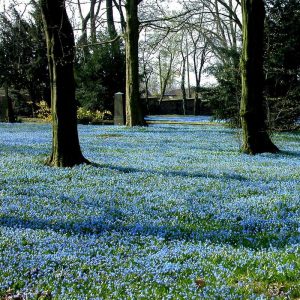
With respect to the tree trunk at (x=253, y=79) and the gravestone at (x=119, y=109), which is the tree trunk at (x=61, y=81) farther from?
the gravestone at (x=119, y=109)

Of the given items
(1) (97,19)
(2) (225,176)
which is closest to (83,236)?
(2) (225,176)

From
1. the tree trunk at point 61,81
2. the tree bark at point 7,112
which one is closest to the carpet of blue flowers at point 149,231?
the tree trunk at point 61,81

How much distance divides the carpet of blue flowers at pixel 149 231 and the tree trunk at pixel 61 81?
56cm

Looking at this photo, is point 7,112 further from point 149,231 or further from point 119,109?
point 149,231

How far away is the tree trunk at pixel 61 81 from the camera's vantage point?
9.48m

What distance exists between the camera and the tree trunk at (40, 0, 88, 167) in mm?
9484

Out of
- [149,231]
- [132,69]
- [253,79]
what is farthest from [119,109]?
[149,231]

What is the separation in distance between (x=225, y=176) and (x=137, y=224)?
393cm

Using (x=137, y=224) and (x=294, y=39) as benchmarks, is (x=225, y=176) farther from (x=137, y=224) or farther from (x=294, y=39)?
(x=294, y=39)

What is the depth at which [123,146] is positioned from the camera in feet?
47.1

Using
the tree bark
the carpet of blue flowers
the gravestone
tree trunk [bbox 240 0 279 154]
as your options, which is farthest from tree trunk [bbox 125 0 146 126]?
the carpet of blue flowers

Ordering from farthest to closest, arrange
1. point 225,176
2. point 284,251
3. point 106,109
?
point 106,109 → point 225,176 → point 284,251

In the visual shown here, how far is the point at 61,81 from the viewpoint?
952 centimetres

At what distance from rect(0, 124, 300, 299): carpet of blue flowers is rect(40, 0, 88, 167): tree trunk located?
56cm
